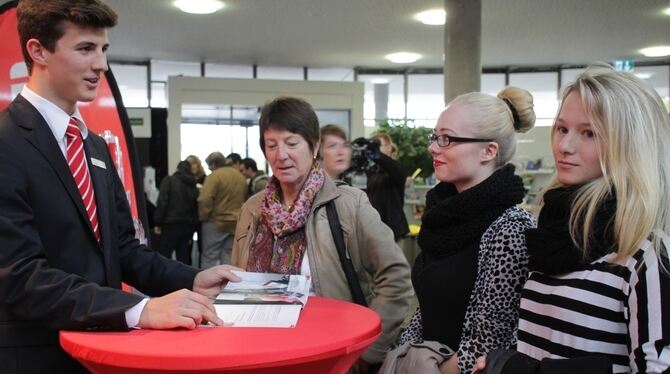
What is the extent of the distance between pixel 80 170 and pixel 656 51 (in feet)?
33.7

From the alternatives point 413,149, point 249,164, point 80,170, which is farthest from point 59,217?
point 249,164

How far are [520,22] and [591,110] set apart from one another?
693cm

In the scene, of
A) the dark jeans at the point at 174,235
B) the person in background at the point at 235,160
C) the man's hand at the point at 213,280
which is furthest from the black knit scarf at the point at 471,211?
the person in background at the point at 235,160

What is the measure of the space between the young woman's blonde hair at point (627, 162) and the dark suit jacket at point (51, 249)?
1077 millimetres

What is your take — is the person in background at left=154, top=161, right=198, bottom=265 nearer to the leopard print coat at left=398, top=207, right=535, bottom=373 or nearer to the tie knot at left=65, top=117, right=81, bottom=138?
the tie knot at left=65, top=117, right=81, bottom=138

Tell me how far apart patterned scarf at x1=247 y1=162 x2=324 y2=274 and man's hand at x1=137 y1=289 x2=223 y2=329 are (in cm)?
64

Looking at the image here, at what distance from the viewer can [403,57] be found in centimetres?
997

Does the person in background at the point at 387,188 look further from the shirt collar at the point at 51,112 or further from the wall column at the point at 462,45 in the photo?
the shirt collar at the point at 51,112

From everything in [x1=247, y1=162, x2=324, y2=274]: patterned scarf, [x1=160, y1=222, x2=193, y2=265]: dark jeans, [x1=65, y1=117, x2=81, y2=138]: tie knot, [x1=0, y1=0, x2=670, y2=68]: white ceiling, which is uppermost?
[x1=0, y1=0, x2=670, y2=68]: white ceiling

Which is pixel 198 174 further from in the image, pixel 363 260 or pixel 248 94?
pixel 363 260

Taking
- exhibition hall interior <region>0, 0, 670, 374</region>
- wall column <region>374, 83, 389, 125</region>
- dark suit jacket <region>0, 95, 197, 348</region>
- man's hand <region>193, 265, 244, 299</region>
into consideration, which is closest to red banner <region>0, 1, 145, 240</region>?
exhibition hall interior <region>0, 0, 670, 374</region>

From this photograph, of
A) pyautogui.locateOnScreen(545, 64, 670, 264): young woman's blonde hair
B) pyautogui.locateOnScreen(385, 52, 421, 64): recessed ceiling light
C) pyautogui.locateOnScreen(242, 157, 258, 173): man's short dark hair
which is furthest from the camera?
pyautogui.locateOnScreen(385, 52, 421, 64): recessed ceiling light

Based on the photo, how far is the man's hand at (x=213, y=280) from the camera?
182cm

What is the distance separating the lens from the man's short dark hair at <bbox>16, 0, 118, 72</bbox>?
1588mm
